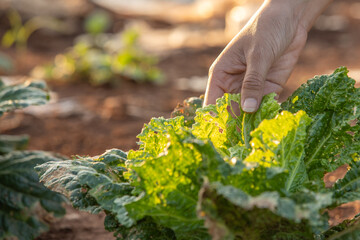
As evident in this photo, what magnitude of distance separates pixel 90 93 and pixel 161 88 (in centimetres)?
116

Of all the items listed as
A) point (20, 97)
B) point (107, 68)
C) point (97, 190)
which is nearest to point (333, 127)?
point (97, 190)

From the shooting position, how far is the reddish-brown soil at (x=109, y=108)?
11.3ft

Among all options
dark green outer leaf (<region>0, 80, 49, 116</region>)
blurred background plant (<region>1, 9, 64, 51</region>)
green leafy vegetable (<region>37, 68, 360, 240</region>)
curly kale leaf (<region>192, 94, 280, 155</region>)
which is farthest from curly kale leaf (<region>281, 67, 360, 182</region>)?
blurred background plant (<region>1, 9, 64, 51</region>)

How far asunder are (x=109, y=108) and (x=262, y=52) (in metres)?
3.65

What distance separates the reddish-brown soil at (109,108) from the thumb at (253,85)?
1.47 m

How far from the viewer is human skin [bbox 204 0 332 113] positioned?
224 cm

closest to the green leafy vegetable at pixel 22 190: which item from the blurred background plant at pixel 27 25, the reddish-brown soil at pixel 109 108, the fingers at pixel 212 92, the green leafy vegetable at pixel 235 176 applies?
the reddish-brown soil at pixel 109 108

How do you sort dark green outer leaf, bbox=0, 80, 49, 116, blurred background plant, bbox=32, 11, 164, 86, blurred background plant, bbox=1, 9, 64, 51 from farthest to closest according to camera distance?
blurred background plant, bbox=1, 9, 64, 51 → blurred background plant, bbox=32, 11, 164, 86 → dark green outer leaf, bbox=0, 80, 49, 116

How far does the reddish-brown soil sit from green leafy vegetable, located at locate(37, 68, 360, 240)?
4.40ft

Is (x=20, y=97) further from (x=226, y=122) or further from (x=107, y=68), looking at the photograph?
(x=107, y=68)

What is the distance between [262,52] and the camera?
7.54 ft

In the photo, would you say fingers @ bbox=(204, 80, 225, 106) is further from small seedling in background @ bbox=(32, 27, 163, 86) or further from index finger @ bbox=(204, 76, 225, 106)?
small seedling in background @ bbox=(32, 27, 163, 86)

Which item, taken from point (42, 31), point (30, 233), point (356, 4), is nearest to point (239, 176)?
point (30, 233)

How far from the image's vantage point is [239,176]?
1585 millimetres
